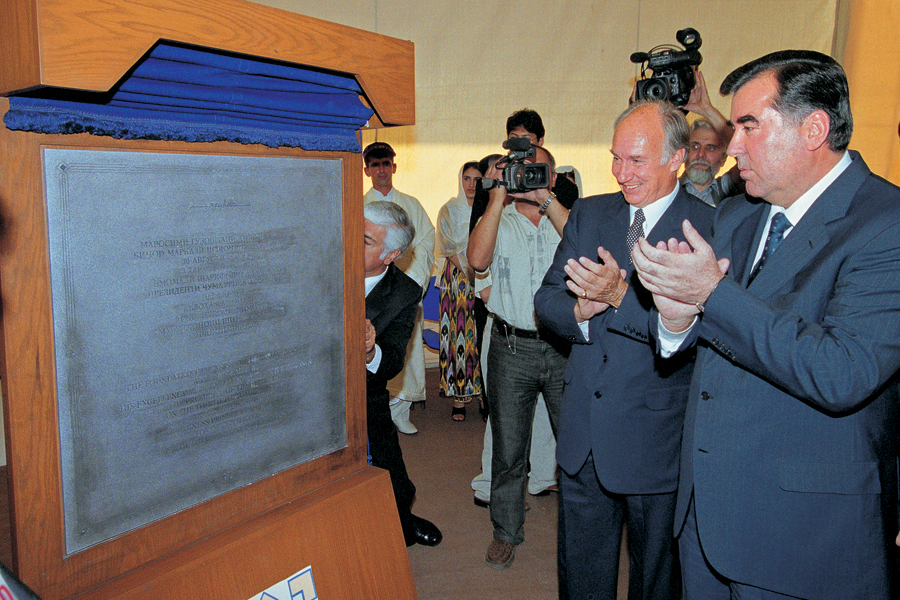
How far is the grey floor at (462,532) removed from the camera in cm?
260

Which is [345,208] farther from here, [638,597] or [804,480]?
[638,597]

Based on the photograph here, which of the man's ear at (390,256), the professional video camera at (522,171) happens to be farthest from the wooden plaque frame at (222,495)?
the professional video camera at (522,171)

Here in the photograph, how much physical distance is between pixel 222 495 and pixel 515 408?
170 centimetres

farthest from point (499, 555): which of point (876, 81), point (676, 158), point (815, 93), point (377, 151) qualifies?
point (876, 81)

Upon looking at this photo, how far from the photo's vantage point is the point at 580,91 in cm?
532

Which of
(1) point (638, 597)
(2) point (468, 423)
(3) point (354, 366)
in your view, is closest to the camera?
(3) point (354, 366)

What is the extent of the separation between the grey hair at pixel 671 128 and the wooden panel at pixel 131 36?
3.22 ft

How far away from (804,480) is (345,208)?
1070mm

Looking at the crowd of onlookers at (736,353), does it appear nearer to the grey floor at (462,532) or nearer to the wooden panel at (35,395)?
the grey floor at (462,532)

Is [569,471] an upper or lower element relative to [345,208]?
lower

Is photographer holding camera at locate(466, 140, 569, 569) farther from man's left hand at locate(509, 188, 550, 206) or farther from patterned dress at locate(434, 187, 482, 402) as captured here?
patterned dress at locate(434, 187, 482, 402)

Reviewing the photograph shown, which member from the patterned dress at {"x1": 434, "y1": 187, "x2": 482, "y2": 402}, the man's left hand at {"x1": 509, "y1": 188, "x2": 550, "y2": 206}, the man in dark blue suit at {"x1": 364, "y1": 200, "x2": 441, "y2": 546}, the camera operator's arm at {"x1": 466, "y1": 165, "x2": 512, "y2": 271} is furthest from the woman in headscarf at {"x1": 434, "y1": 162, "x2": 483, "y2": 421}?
the man in dark blue suit at {"x1": 364, "y1": 200, "x2": 441, "y2": 546}

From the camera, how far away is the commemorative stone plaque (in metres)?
1.00

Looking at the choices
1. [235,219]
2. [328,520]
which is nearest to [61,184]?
[235,219]
